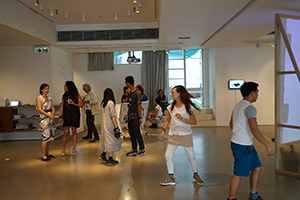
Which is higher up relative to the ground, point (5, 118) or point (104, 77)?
point (104, 77)

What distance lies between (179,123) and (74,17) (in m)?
5.03

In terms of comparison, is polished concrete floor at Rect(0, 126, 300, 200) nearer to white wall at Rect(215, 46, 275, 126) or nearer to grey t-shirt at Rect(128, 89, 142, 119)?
grey t-shirt at Rect(128, 89, 142, 119)

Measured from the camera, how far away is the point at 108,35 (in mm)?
7801

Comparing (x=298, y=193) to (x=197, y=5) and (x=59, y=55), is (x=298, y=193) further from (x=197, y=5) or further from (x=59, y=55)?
(x=59, y=55)

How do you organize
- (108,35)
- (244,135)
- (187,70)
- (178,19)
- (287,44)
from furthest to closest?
1. (187,70)
2. (108,35)
3. (178,19)
4. (287,44)
5. (244,135)

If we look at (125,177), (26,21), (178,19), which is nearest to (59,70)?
(26,21)

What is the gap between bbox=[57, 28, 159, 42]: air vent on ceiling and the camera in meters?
7.76

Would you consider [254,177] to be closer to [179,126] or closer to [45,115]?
[179,126]

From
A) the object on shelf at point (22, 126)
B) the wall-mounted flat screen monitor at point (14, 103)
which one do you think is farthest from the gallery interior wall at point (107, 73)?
the object on shelf at point (22, 126)

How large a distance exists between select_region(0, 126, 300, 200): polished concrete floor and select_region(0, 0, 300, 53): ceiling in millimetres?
2843

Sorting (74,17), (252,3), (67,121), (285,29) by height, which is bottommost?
(67,121)

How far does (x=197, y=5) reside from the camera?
14.4 ft

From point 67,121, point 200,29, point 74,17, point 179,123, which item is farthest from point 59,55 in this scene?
point 179,123

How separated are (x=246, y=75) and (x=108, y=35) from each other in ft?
16.7
